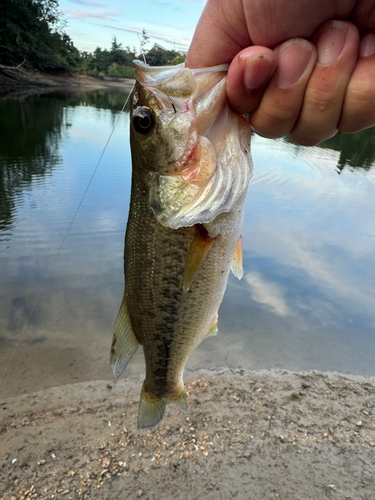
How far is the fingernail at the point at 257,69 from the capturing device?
3.89ft

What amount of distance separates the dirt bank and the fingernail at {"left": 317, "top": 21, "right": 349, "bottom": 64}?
3323 cm

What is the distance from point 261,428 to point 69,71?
62.7 meters

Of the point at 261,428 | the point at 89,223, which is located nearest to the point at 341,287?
the point at 261,428

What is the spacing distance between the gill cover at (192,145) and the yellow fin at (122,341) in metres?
0.68

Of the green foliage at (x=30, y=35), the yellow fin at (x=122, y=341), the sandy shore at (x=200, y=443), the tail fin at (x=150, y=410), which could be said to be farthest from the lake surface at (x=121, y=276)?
the green foliage at (x=30, y=35)

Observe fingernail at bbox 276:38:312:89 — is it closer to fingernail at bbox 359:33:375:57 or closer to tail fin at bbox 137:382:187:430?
fingernail at bbox 359:33:375:57

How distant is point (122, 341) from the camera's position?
197cm

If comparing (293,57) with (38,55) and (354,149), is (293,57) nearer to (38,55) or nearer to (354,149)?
(354,149)

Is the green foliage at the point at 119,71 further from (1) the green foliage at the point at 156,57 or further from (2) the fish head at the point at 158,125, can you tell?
(2) the fish head at the point at 158,125

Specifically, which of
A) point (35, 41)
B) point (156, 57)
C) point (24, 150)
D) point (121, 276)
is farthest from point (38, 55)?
point (121, 276)

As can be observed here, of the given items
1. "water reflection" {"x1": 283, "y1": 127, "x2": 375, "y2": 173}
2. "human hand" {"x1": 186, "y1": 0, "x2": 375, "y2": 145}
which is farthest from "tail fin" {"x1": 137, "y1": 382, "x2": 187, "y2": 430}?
"water reflection" {"x1": 283, "y1": 127, "x2": 375, "y2": 173}

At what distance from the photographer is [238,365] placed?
4.20 metres

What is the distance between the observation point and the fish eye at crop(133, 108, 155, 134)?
145 centimetres

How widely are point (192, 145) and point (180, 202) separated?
0.25m
